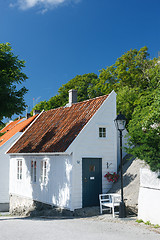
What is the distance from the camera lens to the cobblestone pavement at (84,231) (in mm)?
10234

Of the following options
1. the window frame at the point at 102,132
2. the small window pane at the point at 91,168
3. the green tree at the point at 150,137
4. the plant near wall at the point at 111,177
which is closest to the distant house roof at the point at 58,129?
the window frame at the point at 102,132

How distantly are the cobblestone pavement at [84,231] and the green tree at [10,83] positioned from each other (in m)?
7.40

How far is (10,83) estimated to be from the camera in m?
17.8

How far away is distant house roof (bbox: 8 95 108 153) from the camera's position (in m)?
17.3

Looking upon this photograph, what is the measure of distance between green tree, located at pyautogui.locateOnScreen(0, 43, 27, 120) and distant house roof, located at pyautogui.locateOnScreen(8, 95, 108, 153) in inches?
102

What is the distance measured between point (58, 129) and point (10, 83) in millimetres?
4124

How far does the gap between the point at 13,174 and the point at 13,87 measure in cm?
862

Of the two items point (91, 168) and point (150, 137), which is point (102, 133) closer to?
point (91, 168)

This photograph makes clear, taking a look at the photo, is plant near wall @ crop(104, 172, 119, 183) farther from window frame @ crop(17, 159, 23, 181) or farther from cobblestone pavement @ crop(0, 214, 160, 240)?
window frame @ crop(17, 159, 23, 181)

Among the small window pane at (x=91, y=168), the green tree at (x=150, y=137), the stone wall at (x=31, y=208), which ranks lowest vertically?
the stone wall at (x=31, y=208)

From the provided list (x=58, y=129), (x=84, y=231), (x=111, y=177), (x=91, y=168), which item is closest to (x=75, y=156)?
(x=91, y=168)

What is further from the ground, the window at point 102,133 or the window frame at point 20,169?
the window at point 102,133

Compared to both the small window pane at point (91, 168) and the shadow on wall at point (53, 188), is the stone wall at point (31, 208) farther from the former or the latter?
the small window pane at point (91, 168)

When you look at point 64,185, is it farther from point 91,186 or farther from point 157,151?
point 157,151
